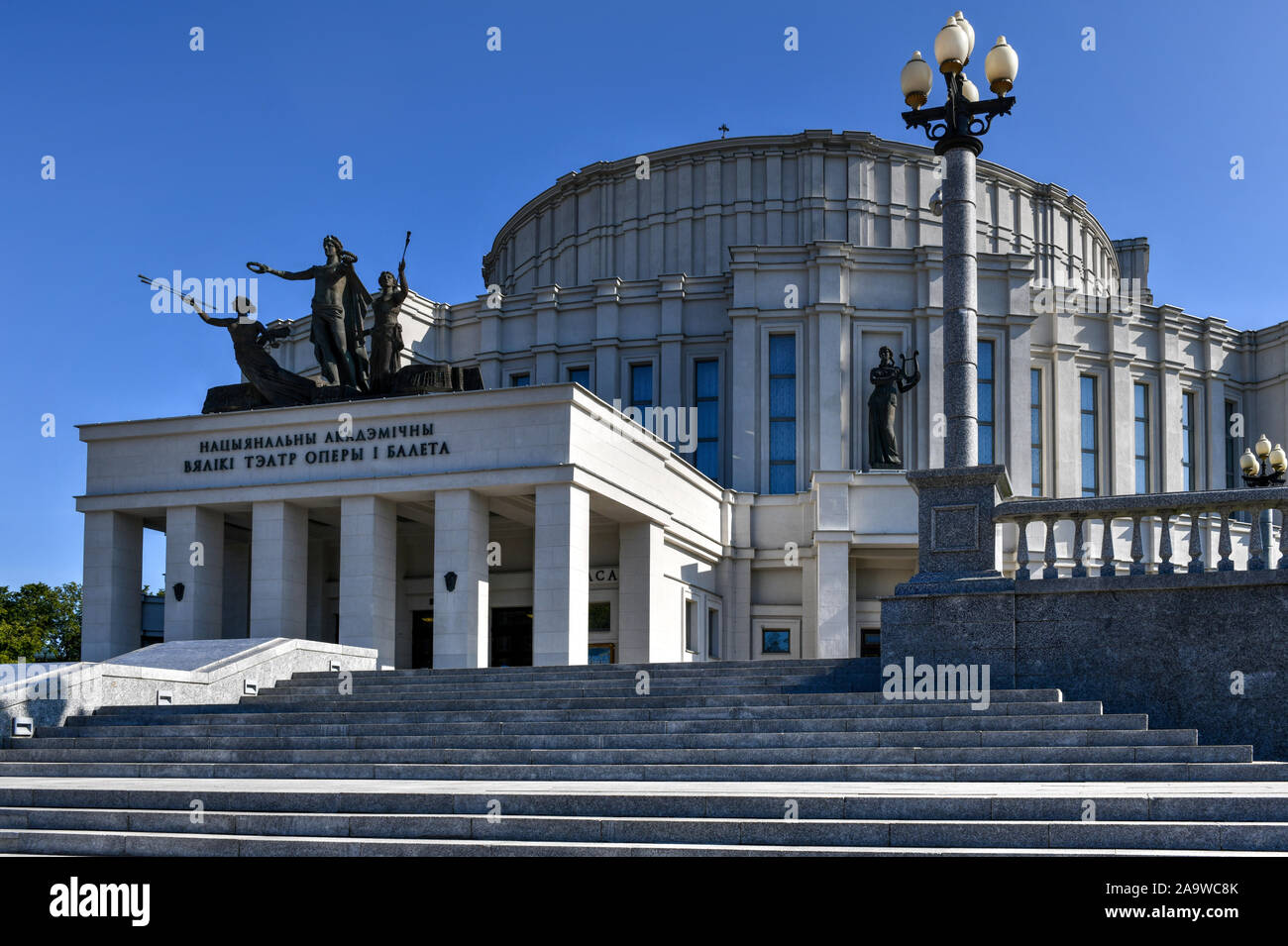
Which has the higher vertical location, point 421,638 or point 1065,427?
point 1065,427

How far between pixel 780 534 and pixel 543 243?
18.6 m

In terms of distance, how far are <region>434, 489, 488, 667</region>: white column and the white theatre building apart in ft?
0.19

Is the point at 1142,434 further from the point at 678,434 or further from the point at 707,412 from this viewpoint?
the point at 678,434

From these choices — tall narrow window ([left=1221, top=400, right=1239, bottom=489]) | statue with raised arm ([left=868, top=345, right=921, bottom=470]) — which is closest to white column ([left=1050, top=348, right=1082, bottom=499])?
statue with raised arm ([left=868, top=345, right=921, bottom=470])

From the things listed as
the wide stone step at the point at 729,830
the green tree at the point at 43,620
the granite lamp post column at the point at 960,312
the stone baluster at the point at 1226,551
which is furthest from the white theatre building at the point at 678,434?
the green tree at the point at 43,620

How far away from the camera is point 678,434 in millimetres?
39594

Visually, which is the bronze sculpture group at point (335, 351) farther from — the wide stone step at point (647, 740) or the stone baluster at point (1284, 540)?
the stone baluster at point (1284, 540)

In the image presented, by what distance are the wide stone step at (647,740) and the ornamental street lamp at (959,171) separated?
4.71 m

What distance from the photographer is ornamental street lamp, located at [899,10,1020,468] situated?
1723 centimetres

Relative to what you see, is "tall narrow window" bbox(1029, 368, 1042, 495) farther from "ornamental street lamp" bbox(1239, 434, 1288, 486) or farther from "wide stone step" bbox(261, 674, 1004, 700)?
"wide stone step" bbox(261, 674, 1004, 700)

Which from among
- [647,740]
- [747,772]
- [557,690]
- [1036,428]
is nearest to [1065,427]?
[1036,428]

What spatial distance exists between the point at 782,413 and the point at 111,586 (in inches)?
746

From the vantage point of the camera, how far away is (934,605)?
16812 millimetres
